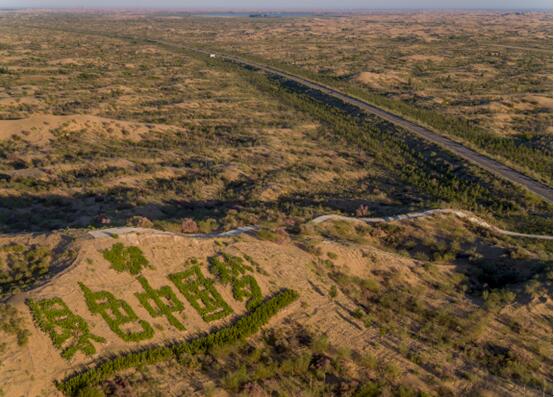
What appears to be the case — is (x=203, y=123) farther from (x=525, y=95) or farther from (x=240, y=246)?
(x=525, y=95)

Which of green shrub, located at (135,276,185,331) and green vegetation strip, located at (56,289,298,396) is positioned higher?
green shrub, located at (135,276,185,331)

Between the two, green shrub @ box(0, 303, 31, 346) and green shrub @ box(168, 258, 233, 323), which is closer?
green shrub @ box(0, 303, 31, 346)

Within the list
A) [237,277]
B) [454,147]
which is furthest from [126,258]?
[454,147]

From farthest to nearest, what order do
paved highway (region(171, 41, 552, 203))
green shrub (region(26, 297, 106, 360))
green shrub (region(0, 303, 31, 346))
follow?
paved highway (region(171, 41, 552, 203)) → green shrub (region(26, 297, 106, 360)) → green shrub (region(0, 303, 31, 346))

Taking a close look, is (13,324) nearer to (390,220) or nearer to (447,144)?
(390,220)

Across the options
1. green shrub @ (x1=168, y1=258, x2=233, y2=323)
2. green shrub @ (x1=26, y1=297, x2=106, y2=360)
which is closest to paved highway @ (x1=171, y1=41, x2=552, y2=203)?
green shrub @ (x1=168, y1=258, x2=233, y2=323)

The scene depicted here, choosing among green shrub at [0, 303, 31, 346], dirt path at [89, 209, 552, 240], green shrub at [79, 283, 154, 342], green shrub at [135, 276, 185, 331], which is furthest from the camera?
dirt path at [89, 209, 552, 240]

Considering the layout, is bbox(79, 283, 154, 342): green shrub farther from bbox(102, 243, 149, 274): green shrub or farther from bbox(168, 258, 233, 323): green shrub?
bbox(168, 258, 233, 323): green shrub

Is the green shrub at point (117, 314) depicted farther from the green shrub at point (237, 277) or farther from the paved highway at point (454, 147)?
the paved highway at point (454, 147)

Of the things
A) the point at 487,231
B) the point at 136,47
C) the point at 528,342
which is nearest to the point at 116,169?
the point at 487,231
